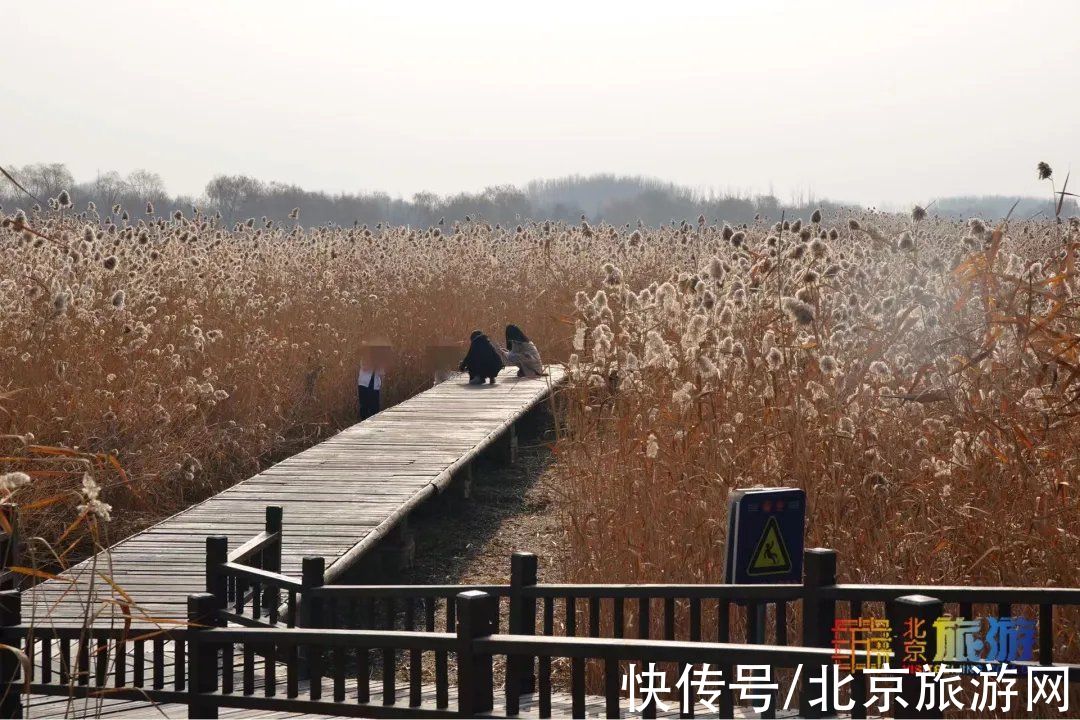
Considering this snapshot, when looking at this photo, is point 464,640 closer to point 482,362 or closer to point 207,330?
point 207,330

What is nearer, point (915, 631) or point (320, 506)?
point (915, 631)

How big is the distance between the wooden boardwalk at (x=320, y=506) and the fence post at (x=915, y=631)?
7.29ft

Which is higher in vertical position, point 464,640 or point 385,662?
point 464,640

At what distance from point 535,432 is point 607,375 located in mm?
6000

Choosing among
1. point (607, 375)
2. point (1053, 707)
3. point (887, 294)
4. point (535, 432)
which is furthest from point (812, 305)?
point (535, 432)

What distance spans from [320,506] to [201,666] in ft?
12.5

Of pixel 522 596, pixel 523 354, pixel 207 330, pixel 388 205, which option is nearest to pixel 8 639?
pixel 522 596

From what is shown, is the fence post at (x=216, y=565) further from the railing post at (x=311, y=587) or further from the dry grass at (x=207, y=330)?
the dry grass at (x=207, y=330)

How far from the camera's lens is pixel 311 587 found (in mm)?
4352

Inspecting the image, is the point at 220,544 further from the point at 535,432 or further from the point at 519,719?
the point at 535,432

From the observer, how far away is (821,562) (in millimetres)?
3447

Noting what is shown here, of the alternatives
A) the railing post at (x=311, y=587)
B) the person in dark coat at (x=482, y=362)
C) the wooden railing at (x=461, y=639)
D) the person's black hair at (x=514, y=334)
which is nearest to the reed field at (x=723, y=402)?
the wooden railing at (x=461, y=639)

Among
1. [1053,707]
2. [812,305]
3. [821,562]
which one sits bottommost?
[1053,707]

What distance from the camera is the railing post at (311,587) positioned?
4.38 meters
